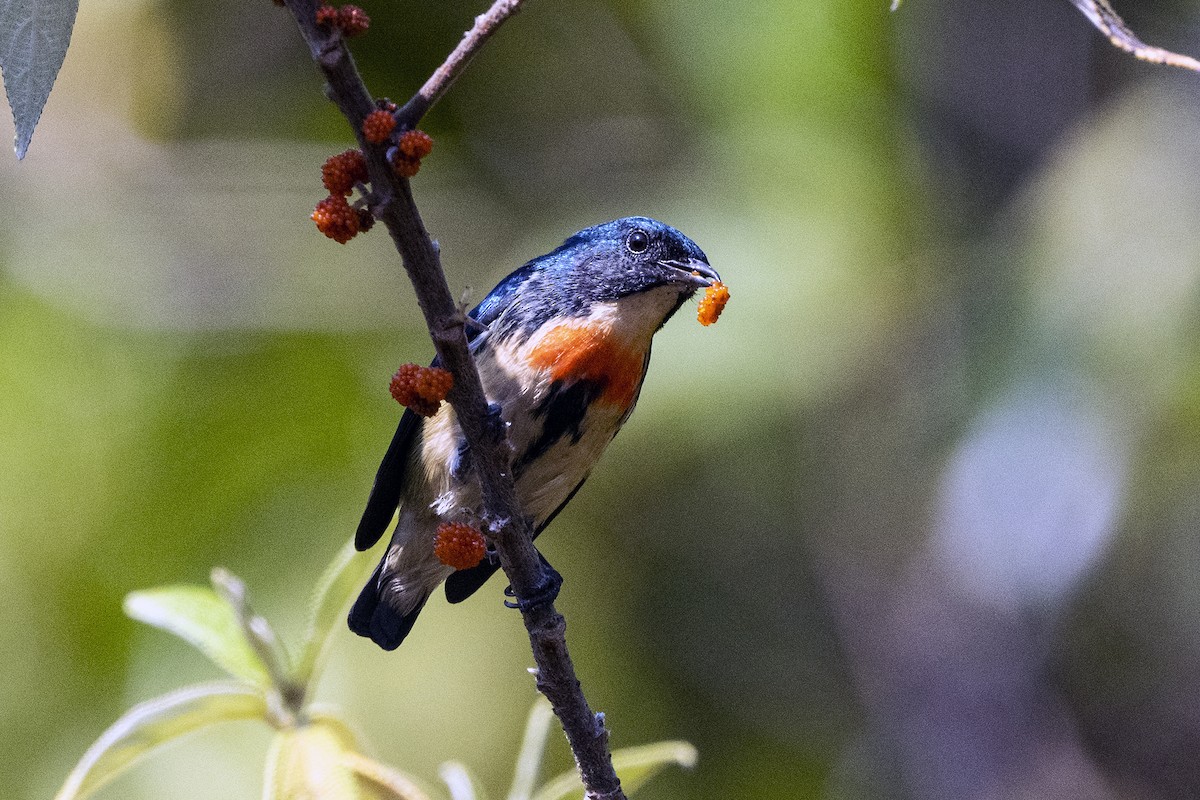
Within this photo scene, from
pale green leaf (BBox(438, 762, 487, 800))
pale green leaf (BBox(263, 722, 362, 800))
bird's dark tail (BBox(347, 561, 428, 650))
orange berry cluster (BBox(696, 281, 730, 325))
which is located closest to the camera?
pale green leaf (BBox(263, 722, 362, 800))

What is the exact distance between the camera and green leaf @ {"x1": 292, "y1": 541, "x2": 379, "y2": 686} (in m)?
2.58

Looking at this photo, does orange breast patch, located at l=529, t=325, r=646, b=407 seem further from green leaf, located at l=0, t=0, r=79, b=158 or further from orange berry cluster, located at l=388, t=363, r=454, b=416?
Answer: green leaf, located at l=0, t=0, r=79, b=158

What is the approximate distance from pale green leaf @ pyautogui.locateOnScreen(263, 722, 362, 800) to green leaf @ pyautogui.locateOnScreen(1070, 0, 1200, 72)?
1754 millimetres

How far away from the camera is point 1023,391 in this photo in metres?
6.18

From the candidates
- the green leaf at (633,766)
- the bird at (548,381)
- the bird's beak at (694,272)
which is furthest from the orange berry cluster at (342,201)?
the bird's beak at (694,272)

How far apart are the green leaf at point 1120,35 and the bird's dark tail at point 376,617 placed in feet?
9.67

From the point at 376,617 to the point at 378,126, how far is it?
2.64m

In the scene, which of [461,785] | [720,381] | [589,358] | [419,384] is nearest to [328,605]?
[461,785]

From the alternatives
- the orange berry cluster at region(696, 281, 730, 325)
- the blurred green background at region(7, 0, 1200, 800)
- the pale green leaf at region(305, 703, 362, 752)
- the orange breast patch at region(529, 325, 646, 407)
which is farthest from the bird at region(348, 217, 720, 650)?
the blurred green background at region(7, 0, 1200, 800)

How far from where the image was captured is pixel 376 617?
4.16 metres

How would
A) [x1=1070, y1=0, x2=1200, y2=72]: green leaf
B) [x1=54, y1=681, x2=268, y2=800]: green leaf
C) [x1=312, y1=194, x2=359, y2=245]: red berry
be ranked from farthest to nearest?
[x1=54, y1=681, x2=268, y2=800]: green leaf < [x1=312, y1=194, x2=359, y2=245]: red berry < [x1=1070, y1=0, x2=1200, y2=72]: green leaf

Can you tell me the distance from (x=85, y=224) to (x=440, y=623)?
2967 mm

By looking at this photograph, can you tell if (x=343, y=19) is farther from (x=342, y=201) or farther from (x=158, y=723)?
(x=158, y=723)

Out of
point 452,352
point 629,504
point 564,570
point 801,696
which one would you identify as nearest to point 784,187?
point 629,504
